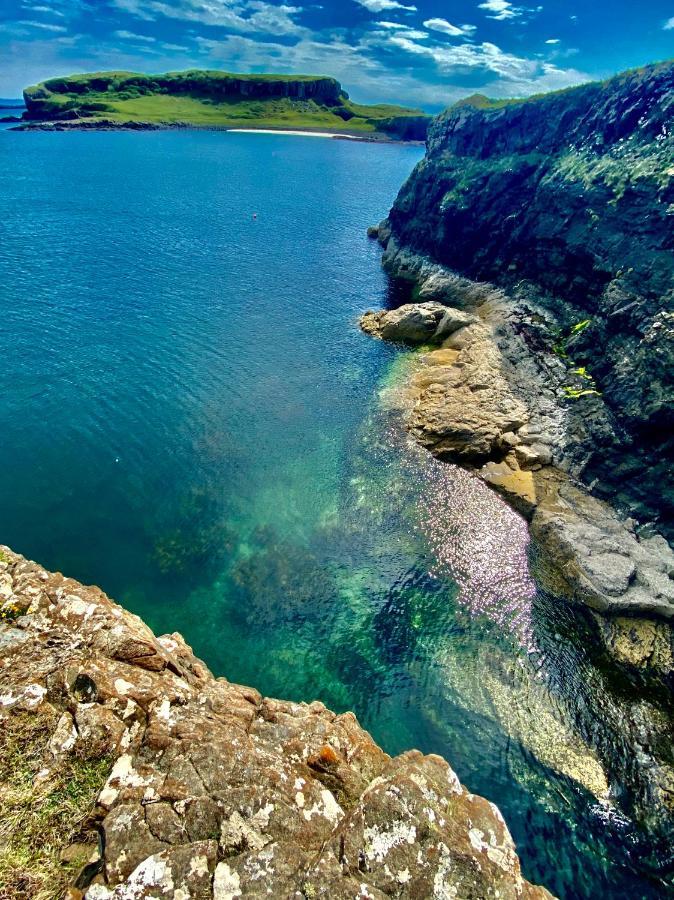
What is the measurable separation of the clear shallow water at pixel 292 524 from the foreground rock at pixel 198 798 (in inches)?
393

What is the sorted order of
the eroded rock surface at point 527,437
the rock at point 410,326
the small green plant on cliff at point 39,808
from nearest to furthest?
the small green plant on cliff at point 39,808, the eroded rock surface at point 527,437, the rock at point 410,326

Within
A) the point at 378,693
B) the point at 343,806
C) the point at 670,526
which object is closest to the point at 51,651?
the point at 343,806

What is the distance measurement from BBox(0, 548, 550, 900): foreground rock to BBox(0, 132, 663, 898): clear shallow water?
9.99 metres

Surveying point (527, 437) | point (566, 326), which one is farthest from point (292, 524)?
point (566, 326)

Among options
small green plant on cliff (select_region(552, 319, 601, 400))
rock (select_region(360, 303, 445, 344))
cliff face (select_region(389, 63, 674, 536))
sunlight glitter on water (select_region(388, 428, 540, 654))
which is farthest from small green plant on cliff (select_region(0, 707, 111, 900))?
rock (select_region(360, 303, 445, 344))

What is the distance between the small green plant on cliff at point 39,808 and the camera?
1055 cm

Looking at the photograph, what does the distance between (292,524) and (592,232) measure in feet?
153

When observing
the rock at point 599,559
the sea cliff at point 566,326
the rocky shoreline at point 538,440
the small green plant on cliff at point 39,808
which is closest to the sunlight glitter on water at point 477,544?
the rocky shoreline at point 538,440

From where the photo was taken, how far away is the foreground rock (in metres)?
10.6

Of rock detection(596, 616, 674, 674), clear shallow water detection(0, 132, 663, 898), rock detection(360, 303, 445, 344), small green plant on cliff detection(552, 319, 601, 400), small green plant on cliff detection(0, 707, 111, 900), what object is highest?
small green plant on cliff detection(552, 319, 601, 400)

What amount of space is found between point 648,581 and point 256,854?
2792 cm

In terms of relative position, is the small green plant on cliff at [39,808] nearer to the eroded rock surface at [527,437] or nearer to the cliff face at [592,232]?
the eroded rock surface at [527,437]

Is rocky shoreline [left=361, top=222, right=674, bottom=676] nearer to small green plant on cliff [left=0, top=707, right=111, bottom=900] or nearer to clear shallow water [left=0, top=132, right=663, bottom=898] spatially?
clear shallow water [left=0, top=132, right=663, bottom=898]

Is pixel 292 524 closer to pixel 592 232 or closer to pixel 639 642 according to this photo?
pixel 639 642
